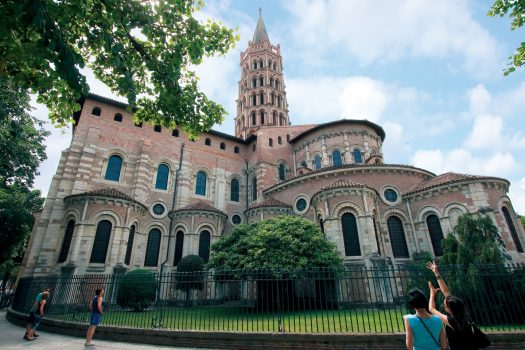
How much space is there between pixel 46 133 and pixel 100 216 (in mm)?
10560

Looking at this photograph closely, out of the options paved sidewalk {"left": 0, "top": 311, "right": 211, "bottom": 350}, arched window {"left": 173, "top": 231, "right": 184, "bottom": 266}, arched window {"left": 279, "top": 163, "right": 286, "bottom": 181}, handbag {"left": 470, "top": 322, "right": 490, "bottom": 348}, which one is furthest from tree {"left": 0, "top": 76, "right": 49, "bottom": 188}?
arched window {"left": 279, "top": 163, "right": 286, "bottom": 181}

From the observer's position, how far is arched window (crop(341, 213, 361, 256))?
17670mm

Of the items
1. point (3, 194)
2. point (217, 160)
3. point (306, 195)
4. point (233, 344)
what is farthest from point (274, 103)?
point (233, 344)

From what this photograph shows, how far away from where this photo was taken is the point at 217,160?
27984mm

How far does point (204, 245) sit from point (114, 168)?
966 cm

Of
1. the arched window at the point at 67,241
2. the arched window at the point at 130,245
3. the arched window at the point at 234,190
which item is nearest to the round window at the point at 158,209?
the arched window at the point at 130,245

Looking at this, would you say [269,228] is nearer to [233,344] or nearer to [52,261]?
[233,344]

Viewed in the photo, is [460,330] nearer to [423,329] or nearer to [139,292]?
[423,329]

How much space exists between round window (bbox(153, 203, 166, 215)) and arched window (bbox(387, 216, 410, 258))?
1767cm

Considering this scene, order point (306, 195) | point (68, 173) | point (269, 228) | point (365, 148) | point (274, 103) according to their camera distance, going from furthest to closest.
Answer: point (274, 103) < point (365, 148) < point (306, 195) < point (68, 173) < point (269, 228)

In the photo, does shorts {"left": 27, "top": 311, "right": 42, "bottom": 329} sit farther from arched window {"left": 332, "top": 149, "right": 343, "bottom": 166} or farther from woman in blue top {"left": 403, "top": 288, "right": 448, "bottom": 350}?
arched window {"left": 332, "top": 149, "right": 343, "bottom": 166}

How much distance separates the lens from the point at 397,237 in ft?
64.7

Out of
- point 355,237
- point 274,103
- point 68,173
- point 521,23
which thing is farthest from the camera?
point 274,103

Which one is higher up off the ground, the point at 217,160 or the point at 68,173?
the point at 217,160
